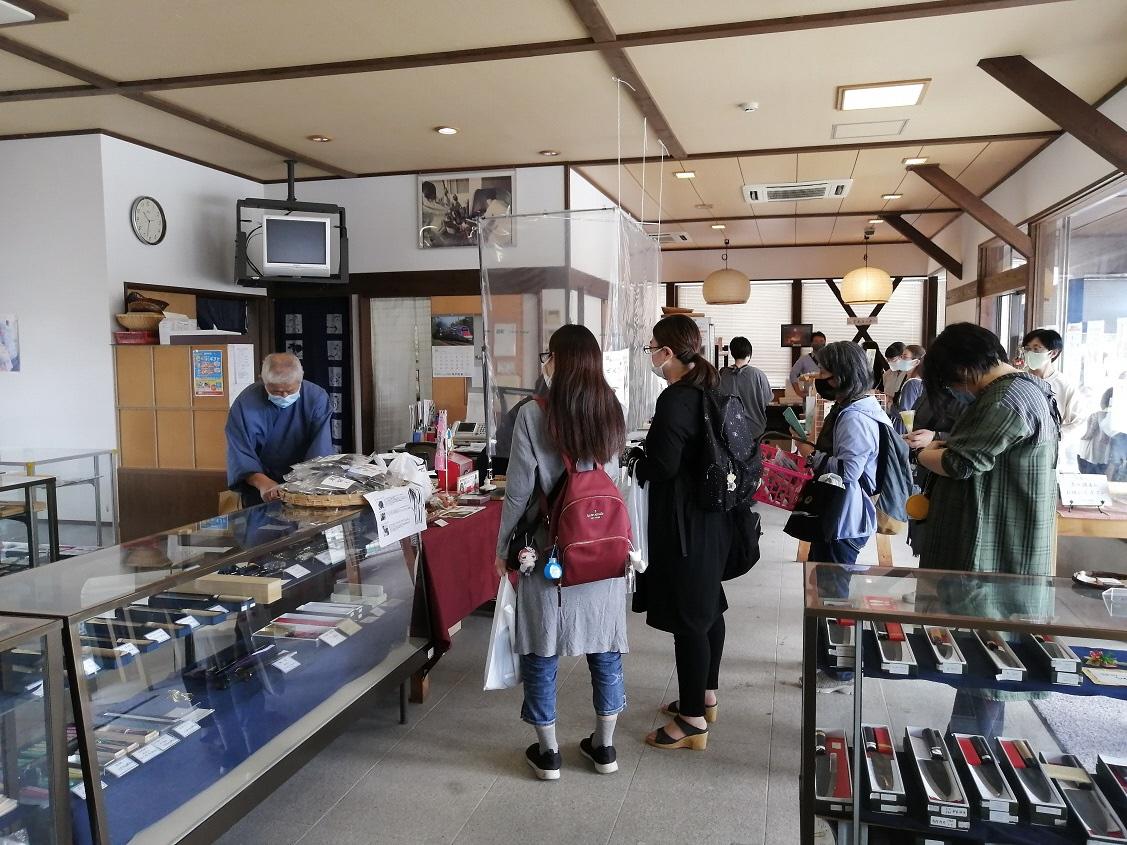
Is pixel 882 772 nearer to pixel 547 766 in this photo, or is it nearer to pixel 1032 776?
pixel 1032 776

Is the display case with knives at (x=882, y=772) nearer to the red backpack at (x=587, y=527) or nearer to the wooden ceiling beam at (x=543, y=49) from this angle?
the red backpack at (x=587, y=527)

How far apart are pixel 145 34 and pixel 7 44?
0.69 m

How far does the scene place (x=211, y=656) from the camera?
221 centimetres

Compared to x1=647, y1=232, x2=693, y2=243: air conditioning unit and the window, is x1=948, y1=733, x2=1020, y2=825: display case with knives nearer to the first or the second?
x1=647, y1=232, x2=693, y2=243: air conditioning unit

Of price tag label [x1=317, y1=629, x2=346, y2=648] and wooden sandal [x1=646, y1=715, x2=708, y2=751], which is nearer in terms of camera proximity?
price tag label [x1=317, y1=629, x2=346, y2=648]

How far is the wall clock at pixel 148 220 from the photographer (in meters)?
5.74

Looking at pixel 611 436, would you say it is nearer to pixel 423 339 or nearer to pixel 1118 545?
pixel 1118 545

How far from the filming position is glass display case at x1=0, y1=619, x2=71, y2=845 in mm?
1464

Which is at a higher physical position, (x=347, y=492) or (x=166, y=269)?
(x=166, y=269)

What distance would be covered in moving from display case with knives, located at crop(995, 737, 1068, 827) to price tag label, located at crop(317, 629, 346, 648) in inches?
74.2

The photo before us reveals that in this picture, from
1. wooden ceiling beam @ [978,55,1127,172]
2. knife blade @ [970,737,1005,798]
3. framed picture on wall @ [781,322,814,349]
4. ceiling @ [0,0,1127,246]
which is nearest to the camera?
knife blade @ [970,737,1005,798]

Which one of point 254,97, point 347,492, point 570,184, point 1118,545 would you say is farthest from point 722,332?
point 347,492

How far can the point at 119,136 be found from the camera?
556 centimetres

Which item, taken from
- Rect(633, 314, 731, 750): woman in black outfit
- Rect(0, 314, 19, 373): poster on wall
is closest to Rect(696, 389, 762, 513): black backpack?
Rect(633, 314, 731, 750): woman in black outfit
